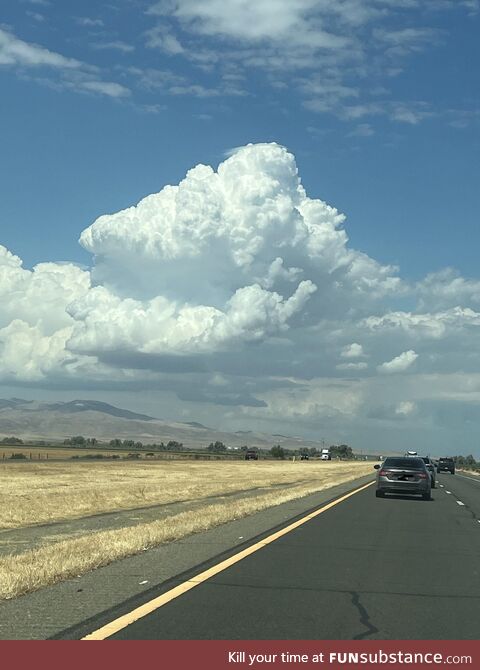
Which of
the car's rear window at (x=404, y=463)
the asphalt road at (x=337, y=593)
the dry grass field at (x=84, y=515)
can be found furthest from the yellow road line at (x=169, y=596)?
the car's rear window at (x=404, y=463)

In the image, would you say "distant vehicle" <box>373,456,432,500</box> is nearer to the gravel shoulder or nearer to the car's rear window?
the car's rear window

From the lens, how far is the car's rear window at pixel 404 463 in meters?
32.9

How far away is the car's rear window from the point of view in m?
32.9

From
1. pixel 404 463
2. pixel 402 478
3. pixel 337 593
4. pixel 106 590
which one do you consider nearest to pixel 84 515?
pixel 402 478

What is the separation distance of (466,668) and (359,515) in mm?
17516

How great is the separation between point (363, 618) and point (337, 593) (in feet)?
5.57

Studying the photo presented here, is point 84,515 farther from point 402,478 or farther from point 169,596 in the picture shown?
point 169,596

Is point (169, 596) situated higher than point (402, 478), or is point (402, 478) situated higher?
point (402, 478)

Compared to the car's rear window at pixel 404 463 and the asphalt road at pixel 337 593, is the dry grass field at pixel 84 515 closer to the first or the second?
the asphalt road at pixel 337 593

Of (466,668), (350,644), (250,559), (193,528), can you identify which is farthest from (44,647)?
(193,528)

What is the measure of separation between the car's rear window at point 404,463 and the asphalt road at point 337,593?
12.7m

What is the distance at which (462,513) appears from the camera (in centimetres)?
2742

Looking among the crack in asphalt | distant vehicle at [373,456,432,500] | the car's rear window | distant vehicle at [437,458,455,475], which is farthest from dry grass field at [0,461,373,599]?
distant vehicle at [437,458,455,475]

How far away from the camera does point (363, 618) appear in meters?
9.59
